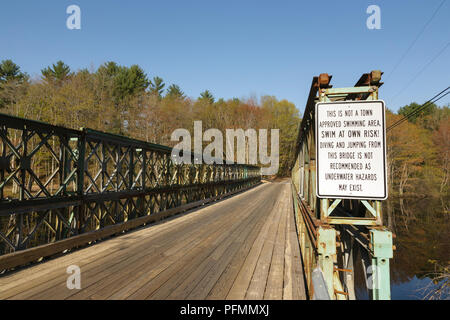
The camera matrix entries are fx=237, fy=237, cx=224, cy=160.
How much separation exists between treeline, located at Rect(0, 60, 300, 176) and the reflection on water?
33145mm

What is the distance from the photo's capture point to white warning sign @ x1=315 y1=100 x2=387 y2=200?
11.5 feet

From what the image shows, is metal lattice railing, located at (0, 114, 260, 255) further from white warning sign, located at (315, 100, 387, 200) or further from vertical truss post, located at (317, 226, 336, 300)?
white warning sign, located at (315, 100, 387, 200)

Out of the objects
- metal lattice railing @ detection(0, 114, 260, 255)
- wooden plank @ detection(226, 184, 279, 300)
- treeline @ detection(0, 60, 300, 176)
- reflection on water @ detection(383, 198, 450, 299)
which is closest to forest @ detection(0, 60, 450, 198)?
treeline @ detection(0, 60, 300, 176)

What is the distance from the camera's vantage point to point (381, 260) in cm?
344

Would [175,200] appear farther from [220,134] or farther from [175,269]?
[220,134]

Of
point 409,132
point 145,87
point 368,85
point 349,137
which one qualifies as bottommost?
point 349,137

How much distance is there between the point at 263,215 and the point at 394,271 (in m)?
10.6

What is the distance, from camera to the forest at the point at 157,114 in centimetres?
3012

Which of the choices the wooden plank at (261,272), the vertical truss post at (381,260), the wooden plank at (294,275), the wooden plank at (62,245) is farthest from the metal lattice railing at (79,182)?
the vertical truss post at (381,260)

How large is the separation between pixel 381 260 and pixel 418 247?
20.2m

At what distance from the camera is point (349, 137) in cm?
364
